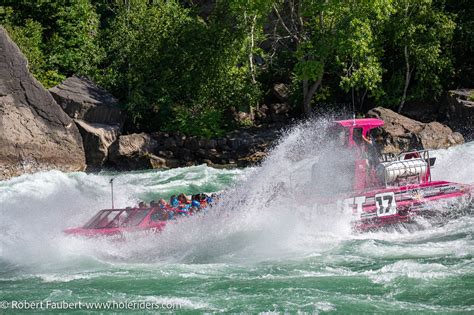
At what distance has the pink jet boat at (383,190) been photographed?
50.9 ft

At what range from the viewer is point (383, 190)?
16.0m

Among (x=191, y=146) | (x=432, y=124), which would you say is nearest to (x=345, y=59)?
(x=432, y=124)

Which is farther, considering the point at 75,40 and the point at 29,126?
the point at 75,40

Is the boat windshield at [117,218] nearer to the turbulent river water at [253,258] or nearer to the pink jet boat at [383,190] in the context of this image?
the turbulent river water at [253,258]

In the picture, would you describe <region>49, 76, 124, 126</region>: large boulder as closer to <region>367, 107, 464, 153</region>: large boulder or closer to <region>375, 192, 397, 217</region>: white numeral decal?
<region>367, 107, 464, 153</region>: large boulder

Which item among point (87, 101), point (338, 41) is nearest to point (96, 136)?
point (87, 101)

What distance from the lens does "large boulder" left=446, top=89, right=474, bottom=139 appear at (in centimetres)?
2897

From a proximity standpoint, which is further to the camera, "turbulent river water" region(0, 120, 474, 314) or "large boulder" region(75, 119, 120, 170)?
"large boulder" region(75, 119, 120, 170)

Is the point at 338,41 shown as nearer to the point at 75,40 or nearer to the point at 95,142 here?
the point at 95,142

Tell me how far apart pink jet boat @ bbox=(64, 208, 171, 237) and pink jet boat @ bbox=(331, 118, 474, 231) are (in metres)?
3.71

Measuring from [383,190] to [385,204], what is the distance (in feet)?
1.30

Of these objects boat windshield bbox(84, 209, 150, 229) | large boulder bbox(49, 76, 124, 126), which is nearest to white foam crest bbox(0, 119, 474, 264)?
boat windshield bbox(84, 209, 150, 229)

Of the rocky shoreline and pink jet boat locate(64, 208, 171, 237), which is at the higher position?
the rocky shoreline

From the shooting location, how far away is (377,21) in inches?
1208
